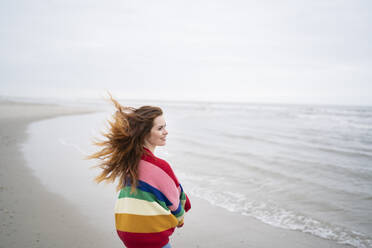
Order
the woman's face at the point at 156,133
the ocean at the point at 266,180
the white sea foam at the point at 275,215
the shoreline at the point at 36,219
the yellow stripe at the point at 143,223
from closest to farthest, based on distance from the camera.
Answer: the yellow stripe at the point at 143,223 → the woman's face at the point at 156,133 → the shoreline at the point at 36,219 → the white sea foam at the point at 275,215 → the ocean at the point at 266,180

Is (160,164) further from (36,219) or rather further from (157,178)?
(36,219)

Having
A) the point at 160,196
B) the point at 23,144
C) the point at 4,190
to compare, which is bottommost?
the point at 23,144

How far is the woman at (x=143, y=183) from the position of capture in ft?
5.31

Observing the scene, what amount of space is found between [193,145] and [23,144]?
6999 millimetres

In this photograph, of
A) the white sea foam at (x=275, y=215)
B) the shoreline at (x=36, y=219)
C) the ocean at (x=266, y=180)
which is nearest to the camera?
the shoreline at (x=36, y=219)

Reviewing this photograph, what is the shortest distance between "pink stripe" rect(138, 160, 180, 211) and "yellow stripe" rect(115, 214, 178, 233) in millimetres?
144

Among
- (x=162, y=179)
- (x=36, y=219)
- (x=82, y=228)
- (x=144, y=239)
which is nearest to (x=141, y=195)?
(x=162, y=179)

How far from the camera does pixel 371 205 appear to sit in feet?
17.0

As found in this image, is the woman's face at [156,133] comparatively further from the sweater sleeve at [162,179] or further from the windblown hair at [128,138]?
the sweater sleeve at [162,179]

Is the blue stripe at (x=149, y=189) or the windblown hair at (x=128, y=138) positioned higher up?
the windblown hair at (x=128, y=138)

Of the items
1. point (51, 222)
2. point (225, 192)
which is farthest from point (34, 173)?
point (225, 192)

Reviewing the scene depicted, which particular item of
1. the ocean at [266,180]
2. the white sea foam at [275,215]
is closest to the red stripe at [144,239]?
the ocean at [266,180]

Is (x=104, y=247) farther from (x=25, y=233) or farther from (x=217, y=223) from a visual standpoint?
(x=217, y=223)

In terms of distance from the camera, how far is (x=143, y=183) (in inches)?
63.8
